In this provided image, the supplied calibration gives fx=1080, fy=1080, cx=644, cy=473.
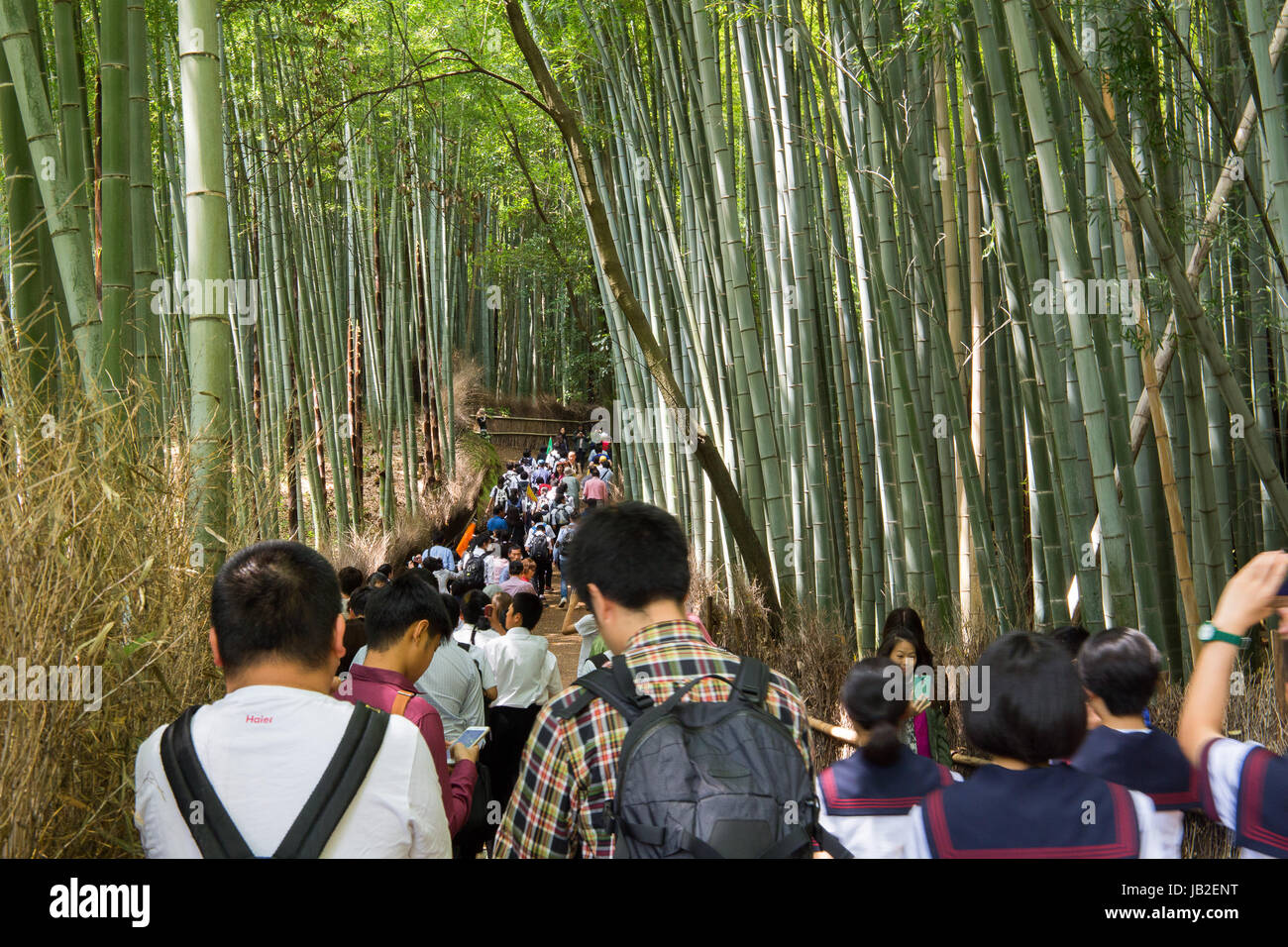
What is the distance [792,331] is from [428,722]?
3.61m

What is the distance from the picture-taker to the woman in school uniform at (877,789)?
5.20ft

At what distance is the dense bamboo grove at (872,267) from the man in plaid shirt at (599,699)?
1242mm

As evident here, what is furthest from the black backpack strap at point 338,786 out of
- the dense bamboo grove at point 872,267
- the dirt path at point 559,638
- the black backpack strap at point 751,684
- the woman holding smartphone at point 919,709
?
the dirt path at point 559,638

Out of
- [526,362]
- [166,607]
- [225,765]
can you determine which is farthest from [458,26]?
[526,362]

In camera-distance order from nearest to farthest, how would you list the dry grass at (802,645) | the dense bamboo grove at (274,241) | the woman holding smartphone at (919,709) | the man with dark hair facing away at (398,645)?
the man with dark hair facing away at (398,645)
the dense bamboo grove at (274,241)
the woman holding smartphone at (919,709)
the dry grass at (802,645)

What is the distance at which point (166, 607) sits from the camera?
80.0 inches

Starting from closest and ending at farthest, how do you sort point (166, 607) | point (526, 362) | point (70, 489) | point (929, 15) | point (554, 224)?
point (70, 489), point (166, 607), point (929, 15), point (554, 224), point (526, 362)

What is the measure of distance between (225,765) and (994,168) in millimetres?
3488

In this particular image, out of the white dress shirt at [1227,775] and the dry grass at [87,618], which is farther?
the dry grass at [87,618]

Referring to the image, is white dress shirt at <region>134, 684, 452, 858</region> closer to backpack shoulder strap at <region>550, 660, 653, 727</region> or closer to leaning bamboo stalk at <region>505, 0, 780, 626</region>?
backpack shoulder strap at <region>550, 660, 653, 727</region>

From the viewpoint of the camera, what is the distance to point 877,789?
1.60m

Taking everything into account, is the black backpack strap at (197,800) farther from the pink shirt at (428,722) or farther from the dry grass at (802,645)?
the dry grass at (802,645)

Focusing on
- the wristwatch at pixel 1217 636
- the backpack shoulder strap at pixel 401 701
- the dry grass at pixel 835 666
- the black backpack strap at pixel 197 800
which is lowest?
the dry grass at pixel 835 666
